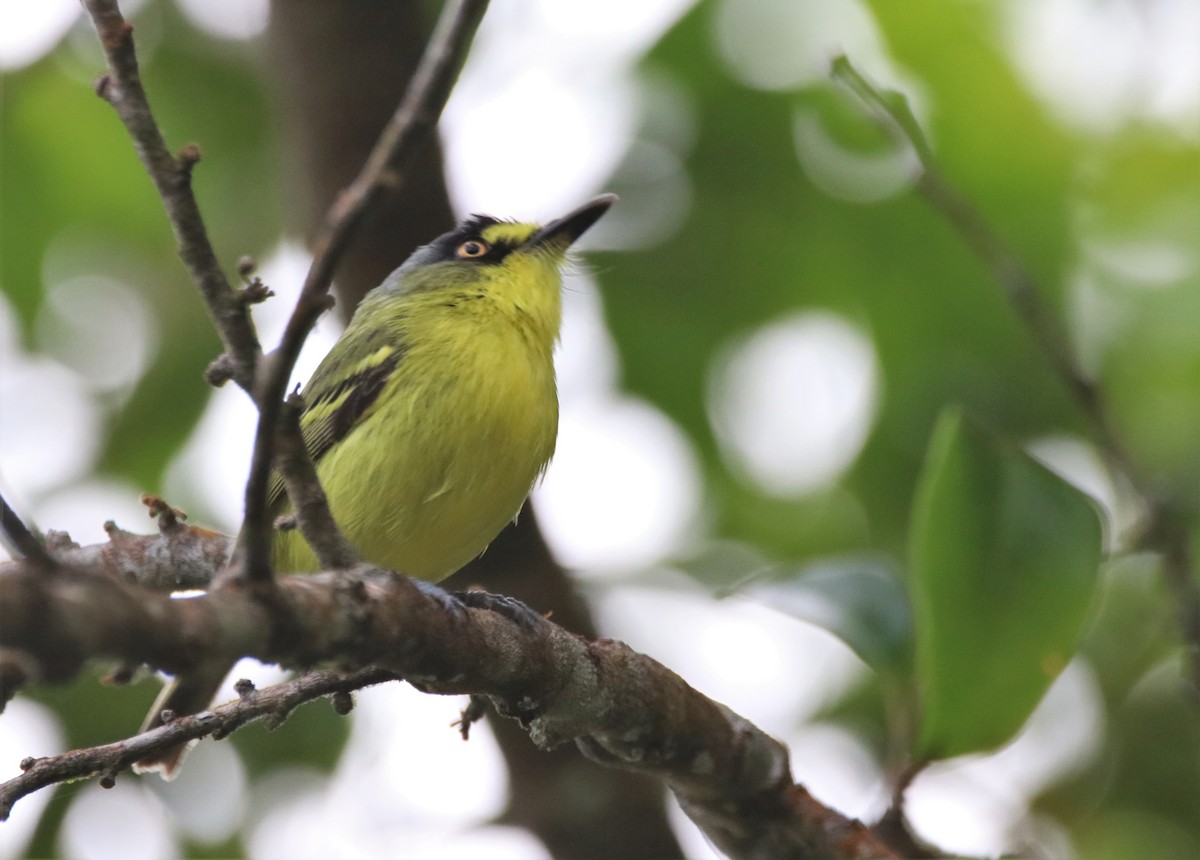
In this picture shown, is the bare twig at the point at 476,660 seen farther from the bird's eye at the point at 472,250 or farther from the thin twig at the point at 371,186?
the bird's eye at the point at 472,250

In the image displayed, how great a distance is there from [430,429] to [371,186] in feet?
6.56

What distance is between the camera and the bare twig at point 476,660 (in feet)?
4.50

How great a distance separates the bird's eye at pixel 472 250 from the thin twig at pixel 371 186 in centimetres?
294

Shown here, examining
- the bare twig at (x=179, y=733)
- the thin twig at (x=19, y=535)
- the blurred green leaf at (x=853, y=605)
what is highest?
the thin twig at (x=19, y=535)

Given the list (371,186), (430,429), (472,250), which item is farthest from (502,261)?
(371,186)

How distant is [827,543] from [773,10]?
2.09m

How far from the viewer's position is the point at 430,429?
11.8ft

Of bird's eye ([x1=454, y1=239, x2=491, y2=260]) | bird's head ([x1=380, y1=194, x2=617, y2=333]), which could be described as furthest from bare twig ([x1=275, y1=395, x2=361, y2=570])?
bird's eye ([x1=454, y1=239, x2=491, y2=260])

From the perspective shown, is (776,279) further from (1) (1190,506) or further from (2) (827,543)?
(1) (1190,506)

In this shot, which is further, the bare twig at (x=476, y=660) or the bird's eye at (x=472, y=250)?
the bird's eye at (x=472, y=250)

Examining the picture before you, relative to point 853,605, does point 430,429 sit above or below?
above

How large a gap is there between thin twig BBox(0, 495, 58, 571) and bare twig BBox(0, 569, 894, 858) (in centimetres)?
17

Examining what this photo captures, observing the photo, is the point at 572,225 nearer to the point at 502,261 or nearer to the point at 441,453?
the point at 502,261

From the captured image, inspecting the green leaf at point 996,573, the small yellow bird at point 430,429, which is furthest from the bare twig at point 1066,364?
the small yellow bird at point 430,429
